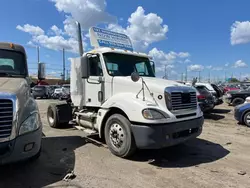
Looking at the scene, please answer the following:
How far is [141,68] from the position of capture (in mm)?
7195

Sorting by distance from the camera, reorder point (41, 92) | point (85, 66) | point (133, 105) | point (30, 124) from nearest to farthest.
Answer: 1. point (30, 124)
2. point (133, 105)
3. point (85, 66)
4. point (41, 92)

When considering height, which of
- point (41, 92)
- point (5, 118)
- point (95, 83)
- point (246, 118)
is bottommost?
point (246, 118)

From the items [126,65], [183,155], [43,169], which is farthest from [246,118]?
[43,169]

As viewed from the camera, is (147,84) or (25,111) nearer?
(25,111)

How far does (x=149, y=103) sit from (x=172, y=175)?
152 cm

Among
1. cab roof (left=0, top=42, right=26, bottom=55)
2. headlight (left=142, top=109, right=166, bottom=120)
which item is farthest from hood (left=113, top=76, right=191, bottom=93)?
cab roof (left=0, top=42, right=26, bottom=55)

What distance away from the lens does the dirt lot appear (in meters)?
4.28

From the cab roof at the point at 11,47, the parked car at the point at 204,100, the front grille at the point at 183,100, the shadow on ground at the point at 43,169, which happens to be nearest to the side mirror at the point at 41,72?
the cab roof at the point at 11,47

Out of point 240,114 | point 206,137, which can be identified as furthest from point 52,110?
point 240,114

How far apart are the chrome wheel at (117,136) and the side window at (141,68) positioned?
2081 millimetres

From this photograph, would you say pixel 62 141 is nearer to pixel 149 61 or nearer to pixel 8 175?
pixel 8 175

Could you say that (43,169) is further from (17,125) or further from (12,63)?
(12,63)

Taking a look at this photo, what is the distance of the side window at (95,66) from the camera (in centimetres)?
668

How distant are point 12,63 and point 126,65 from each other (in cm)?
291
